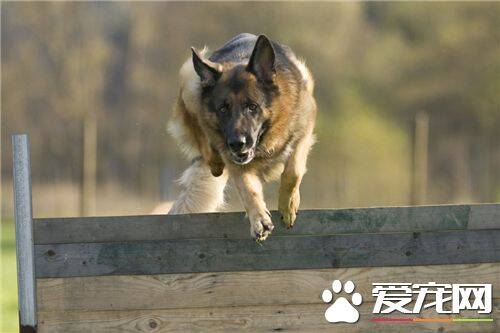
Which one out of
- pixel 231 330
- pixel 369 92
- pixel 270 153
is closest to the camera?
pixel 231 330

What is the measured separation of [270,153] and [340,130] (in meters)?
19.2

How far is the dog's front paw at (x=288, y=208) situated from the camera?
4.56m

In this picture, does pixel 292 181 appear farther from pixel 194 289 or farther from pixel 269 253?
pixel 194 289

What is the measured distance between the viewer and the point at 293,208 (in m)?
4.69

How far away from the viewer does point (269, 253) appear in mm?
4430

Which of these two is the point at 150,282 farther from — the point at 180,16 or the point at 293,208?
the point at 180,16

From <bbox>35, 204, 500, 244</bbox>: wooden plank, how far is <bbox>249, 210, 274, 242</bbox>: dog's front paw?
0.04 meters

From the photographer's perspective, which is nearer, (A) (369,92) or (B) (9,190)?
(B) (9,190)

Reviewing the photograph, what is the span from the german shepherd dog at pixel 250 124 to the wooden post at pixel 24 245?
3.66 ft

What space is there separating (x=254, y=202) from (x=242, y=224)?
252 mm

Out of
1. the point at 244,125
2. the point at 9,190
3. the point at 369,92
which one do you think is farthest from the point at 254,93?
the point at 369,92

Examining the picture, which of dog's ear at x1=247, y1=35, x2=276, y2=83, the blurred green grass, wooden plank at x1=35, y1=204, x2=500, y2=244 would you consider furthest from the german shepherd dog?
the blurred green grass

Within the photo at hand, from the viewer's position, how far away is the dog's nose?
465 cm

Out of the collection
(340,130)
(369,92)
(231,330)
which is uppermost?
(369,92)
